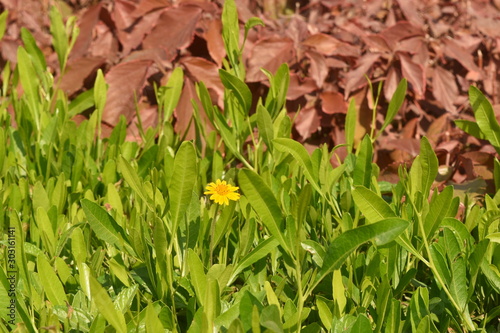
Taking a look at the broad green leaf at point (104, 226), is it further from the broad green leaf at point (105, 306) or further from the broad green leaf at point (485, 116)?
the broad green leaf at point (485, 116)

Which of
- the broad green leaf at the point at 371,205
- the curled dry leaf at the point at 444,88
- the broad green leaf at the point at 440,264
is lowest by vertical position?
the curled dry leaf at the point at 444,88

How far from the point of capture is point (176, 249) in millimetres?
1602

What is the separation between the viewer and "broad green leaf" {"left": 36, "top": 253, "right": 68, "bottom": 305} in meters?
1.41

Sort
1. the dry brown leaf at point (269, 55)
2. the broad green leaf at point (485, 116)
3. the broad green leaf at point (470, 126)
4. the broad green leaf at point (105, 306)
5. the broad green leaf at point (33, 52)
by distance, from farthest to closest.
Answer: the dry brown leaf at point (269, 55) < the broad green leaf at point (33, 52) < the broad green leaf at point (470, 126) < the broad green leaf at point (485, 116) < the broad green leaf at point (105, 306)

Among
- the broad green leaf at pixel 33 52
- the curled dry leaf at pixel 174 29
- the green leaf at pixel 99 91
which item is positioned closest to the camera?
the green leaf at pixel 99 91

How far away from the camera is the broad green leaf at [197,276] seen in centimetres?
135

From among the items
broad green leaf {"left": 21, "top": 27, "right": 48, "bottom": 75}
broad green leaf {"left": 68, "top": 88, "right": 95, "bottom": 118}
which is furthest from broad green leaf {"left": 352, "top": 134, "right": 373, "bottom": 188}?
broad green leaf {"left": 21, "top": 27, "right": 48, "bottom": 75}

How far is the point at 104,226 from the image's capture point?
1.54m

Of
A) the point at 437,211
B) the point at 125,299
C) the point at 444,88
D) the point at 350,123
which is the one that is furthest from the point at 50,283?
the point at 444,88

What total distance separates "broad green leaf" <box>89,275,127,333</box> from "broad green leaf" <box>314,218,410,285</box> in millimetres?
404

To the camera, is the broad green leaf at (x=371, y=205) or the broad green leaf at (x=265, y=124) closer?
the broad green leaf at (x=371, y=205)

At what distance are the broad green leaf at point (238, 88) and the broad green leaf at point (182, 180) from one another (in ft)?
1.23

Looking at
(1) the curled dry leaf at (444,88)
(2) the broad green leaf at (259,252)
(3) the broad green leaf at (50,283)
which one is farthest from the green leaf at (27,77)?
(1) the curled dry leaf at (444,88)

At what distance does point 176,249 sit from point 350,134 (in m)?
0.67
